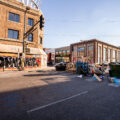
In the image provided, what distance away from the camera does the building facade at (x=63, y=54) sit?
44.9 metres

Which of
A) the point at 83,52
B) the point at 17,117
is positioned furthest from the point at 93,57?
the point at 17,117

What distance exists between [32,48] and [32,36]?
3.01m

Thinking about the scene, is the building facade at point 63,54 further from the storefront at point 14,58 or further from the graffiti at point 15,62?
the graffiti at point 15,62

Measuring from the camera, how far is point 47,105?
3551 millimetres

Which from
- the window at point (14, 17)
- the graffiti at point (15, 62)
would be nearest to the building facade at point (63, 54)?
the graffiti at point (15, 62)

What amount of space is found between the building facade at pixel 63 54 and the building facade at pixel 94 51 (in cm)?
483

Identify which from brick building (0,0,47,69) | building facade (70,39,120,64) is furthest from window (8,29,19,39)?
building facade (70,39,120,64)

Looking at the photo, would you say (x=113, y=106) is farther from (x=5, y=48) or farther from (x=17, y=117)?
(x=5, y=48)

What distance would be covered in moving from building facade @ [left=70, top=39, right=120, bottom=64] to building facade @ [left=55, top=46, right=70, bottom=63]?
4.83m

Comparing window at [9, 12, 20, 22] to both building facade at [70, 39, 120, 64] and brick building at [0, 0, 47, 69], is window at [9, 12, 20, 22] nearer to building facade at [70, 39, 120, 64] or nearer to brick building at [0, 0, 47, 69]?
brick building at [0, 0, 47, 69]

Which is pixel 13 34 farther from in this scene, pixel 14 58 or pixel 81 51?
pixel 81 51

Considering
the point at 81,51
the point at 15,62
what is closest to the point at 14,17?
the point at 15,62

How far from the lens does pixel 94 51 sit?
34.7 metres

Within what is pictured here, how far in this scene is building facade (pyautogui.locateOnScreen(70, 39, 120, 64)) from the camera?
34.8m
